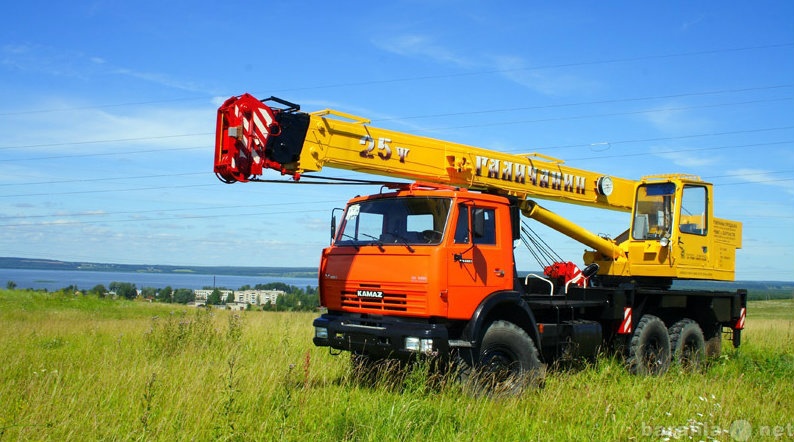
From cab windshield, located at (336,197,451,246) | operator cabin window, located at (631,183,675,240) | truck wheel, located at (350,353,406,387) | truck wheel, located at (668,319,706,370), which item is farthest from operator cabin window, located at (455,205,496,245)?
truck wheel, located at (668,319,706,370)

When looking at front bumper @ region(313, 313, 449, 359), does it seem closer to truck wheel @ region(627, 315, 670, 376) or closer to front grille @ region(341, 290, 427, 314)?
front grille @ region(341, 290, 427, 314)

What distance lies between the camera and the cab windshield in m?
8.47

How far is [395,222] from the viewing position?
8.87 meters

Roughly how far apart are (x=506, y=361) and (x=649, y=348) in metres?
3.99

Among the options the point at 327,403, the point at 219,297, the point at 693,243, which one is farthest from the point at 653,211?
the point at 219,297

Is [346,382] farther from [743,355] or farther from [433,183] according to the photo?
[743,355]

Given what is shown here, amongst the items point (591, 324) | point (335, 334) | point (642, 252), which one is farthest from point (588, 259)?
point (335, 334)

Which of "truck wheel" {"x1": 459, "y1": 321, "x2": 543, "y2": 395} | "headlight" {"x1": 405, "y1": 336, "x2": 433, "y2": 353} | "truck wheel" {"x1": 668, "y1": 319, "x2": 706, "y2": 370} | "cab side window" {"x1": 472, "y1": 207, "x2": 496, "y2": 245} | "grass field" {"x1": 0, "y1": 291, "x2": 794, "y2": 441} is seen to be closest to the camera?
"grass field" {"x1": 0, "y1": 291, "x2": 794, "y2": 441}

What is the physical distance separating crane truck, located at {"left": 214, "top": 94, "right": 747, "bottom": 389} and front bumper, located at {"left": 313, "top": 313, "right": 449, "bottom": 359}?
0.7 inches

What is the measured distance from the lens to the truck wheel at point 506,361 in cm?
810

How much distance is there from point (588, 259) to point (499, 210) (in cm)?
419

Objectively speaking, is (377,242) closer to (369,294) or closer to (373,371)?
(369,294)

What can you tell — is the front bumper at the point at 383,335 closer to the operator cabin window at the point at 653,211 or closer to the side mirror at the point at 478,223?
the side mirror at the point at 478,223

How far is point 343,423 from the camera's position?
627 centimetres
